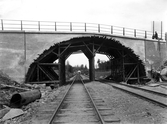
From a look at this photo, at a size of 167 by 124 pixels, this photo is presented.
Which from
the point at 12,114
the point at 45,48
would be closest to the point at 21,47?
the point at 45,48

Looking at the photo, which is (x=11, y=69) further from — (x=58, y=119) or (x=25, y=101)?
(x=58, y=119)

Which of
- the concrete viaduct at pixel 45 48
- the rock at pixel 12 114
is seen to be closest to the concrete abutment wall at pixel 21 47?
the concrete viaduct at pixel 45 48

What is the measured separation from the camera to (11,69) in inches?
604

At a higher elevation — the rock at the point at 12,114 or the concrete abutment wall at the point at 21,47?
the concrete abutment wall at the point at 21,47

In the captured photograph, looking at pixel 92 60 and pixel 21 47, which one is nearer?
pixel 21 47

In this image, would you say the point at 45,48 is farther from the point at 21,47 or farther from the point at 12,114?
the point at 12,114

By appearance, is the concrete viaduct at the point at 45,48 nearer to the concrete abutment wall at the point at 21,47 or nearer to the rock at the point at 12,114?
the concrete abutment wall at the point at 21,47

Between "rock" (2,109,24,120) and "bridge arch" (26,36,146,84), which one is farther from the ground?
"bridge arch" (26,36,146,84)

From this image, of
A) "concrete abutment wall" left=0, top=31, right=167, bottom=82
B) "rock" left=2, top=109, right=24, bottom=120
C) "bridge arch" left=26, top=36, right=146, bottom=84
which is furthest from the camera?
"bridge arch" left=26, top=36, right=146, bottom=84

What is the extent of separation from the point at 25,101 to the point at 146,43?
1892 cm

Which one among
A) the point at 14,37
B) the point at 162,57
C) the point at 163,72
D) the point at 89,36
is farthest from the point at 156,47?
the point at 14,37

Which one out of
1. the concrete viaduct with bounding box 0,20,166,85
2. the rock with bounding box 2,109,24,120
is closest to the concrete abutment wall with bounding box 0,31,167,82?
the concrete viaduct with bounding box 0,20,166,85

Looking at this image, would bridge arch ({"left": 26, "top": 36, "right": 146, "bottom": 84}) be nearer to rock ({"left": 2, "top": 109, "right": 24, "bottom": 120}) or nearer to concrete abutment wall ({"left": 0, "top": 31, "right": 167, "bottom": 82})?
concrete abutment wall ({"left": 0, "top": 31, "right": 167, "bottom": 82})

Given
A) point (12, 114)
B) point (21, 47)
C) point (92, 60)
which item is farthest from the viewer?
point (92, 60)
